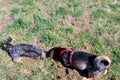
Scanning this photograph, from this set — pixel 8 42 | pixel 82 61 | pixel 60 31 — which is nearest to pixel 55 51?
pixel 82 61

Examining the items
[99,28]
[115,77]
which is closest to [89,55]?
[115,77]

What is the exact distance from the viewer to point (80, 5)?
9625 mm

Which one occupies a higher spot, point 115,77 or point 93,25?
point 93,25

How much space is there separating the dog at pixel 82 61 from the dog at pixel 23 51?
0.85ft

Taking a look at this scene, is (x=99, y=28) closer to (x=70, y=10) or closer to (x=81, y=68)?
(x=70, y=10)

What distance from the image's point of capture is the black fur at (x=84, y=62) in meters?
7.27

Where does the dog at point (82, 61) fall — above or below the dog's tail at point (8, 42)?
below

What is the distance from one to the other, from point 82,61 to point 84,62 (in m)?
0.05

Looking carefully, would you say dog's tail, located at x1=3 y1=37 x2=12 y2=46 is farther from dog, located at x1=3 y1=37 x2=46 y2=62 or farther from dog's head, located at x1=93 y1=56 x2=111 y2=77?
dog's head, located at x1=93 y1=56 x2=111 y2=77

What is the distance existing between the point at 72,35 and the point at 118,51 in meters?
1.35

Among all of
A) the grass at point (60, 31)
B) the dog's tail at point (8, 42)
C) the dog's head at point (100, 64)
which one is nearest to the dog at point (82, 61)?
the dog's head at point (100, 64)

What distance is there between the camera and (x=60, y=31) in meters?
8.81

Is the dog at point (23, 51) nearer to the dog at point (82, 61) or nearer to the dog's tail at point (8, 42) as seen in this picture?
the dog's tail at point (8, 42)

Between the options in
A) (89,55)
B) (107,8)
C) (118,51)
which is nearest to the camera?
(89,55)
